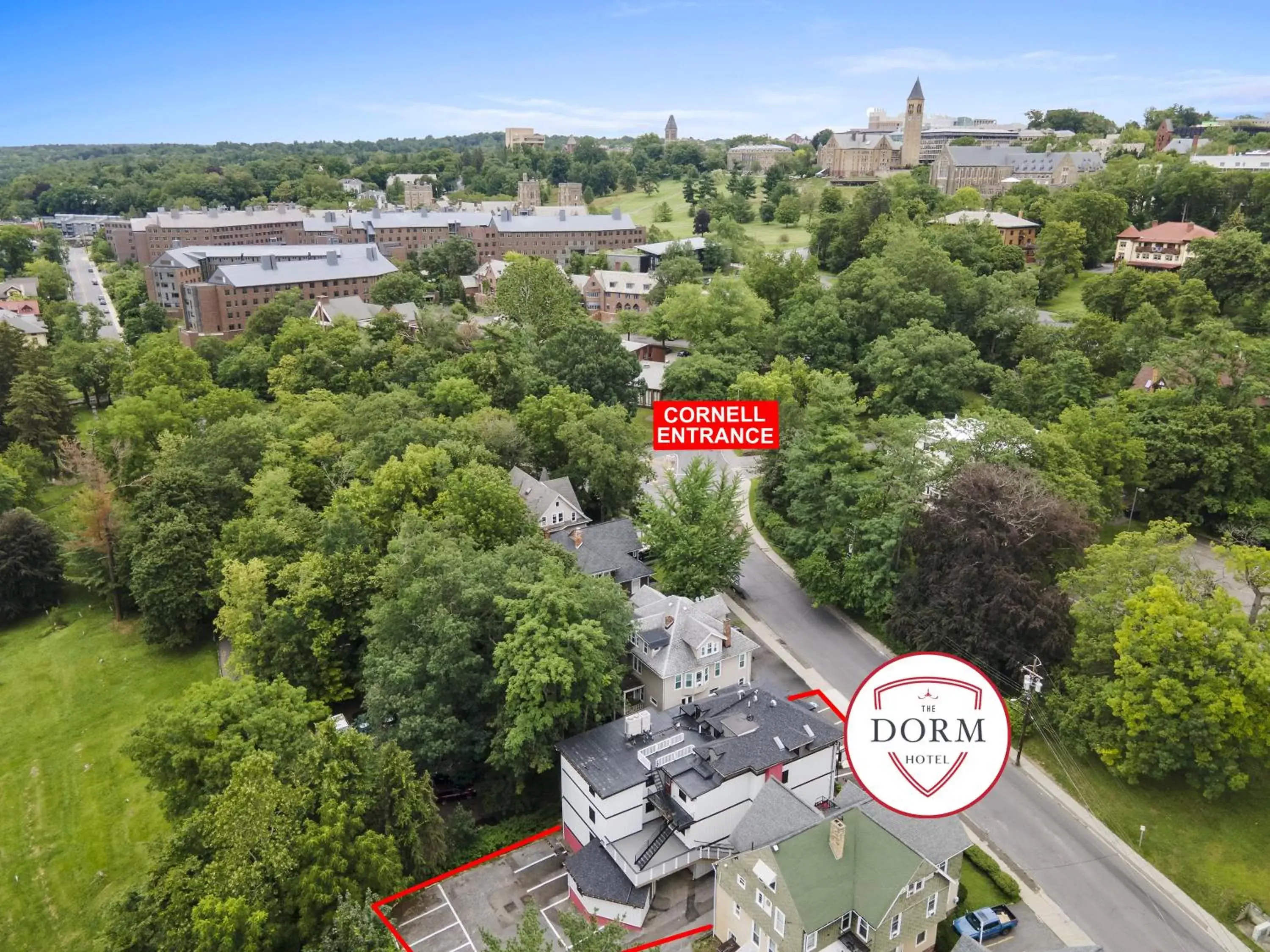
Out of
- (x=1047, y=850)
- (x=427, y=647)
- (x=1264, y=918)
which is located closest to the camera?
(x=1264, y=918)

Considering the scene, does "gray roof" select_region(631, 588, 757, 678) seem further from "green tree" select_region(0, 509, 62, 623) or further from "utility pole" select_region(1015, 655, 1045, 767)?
"green tree" select_region(0, 509, 62, 623)

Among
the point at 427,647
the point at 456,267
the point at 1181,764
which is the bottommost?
the point at 1181,764

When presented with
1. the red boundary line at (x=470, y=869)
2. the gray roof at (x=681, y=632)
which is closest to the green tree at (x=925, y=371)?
the gray roof at (x=681, y=632)

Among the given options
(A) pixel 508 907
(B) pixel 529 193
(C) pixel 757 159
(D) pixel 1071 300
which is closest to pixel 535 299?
(D) pixel 1071 300

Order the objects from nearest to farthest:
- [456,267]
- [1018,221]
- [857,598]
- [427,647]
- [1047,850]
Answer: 1. [1047,850]
2. [427,647]
3. [857,598]
4. [1018,221]
5. [456,267]

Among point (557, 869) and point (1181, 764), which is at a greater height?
point (1181, 764)

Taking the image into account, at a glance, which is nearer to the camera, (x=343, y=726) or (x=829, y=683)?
(x=343, y=726)

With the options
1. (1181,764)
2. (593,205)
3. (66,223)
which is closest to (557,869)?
(1181,764)

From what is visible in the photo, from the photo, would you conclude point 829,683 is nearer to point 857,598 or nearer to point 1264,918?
point 857,598
